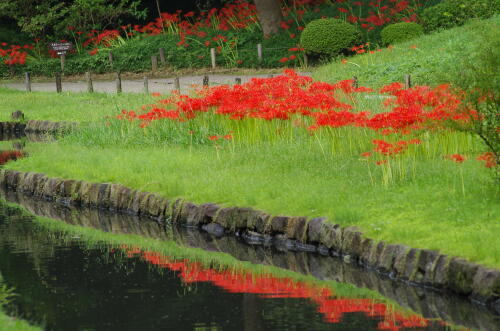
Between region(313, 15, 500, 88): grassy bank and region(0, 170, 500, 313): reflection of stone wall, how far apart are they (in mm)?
9852

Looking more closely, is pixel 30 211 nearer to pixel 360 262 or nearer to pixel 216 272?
pixel 216 272

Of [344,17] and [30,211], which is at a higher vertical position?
[344,17]

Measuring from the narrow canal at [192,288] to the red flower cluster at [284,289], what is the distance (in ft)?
0.03

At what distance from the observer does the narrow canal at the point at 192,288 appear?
8.71 meters

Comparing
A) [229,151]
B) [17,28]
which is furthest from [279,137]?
[17,28]

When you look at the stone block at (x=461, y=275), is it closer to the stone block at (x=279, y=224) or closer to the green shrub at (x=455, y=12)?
the stone block at (x=279, y=224)

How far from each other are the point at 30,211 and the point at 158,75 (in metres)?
20.8

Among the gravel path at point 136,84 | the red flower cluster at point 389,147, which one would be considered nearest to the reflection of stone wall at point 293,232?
the red flower cluster at point 389,147

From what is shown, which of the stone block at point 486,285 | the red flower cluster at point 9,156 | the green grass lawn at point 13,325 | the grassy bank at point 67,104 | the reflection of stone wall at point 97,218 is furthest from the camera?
the grassy bank at point 67,104

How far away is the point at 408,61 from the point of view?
25.1 meters

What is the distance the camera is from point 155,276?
34.9ft

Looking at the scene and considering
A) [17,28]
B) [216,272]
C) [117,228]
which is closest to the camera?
[216,272]

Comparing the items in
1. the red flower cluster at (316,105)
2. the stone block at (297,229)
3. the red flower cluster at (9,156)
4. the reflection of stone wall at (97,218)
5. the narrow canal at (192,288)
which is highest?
the red flower cluster at (316,105)

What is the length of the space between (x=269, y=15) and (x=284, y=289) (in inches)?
1060
